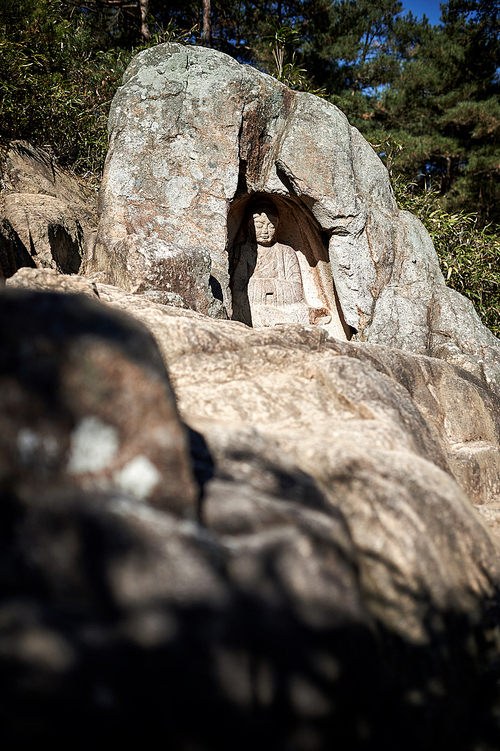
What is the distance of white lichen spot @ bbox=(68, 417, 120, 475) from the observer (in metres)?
1.38

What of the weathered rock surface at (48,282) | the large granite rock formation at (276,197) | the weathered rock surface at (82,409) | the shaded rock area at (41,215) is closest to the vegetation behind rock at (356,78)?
the shaded rock area at (41,215)

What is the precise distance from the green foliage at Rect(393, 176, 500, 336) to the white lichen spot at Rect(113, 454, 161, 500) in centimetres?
863

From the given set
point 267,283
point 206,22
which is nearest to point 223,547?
point 267,283

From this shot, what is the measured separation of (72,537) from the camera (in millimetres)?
1286

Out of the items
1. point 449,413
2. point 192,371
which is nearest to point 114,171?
point 192,371

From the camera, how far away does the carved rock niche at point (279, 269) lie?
7.00 meters

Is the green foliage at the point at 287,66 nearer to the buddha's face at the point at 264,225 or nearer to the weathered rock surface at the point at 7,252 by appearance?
the buddha's face at the point at 264,225

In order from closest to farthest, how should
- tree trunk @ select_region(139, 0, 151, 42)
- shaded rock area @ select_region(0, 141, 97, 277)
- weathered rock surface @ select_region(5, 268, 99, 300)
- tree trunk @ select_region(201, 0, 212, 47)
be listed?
weathered rock surface @ select_region(5, 268, 99, 300), shaded rock area @ select_region(0, 141, 97, 277), tree trunk @ select_region(201, 0, 212, 47), tree trunk @ select_region(139, 0, 151, 42)

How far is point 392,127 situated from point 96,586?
14.7 meters

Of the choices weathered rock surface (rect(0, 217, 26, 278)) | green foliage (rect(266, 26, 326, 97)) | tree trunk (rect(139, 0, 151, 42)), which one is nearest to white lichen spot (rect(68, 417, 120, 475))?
weathered rock surface (rect(0, 217, 26, 278))

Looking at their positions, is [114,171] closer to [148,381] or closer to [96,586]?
[148,381]

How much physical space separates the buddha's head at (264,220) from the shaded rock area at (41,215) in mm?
2130

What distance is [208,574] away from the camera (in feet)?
4.33

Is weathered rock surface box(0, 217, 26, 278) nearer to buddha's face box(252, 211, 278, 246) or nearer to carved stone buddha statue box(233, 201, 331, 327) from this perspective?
carved stone buddha statue box(233, 201, 331, 327)
